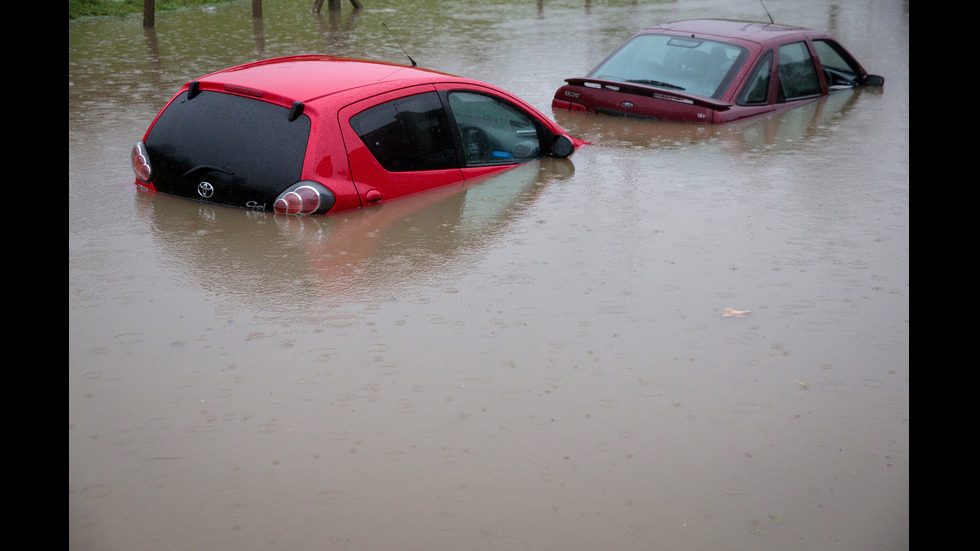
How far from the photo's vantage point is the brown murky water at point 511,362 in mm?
4039

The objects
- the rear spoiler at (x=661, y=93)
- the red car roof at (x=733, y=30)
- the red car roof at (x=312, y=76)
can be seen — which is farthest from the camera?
the red car roof at (x=733, y=30)

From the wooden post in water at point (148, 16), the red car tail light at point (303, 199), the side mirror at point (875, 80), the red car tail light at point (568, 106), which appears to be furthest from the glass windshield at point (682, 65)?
the wooden post in water at point (148, 16)

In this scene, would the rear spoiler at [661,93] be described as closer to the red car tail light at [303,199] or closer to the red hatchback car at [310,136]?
the red hatchback car at [310,136]

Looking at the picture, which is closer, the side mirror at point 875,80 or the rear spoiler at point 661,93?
the rear spoiler at point 661,93

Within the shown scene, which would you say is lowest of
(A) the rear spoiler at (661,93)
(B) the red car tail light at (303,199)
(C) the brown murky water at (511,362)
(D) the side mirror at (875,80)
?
(C) the brown murky water at (511,362)

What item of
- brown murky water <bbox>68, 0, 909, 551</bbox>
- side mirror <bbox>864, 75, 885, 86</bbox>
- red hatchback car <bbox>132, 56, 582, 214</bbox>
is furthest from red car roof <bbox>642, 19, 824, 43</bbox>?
red hatchback car <bbox>132, 56, 582, 214</bbox>

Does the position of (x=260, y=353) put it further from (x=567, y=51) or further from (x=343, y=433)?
(x=567, y=51)

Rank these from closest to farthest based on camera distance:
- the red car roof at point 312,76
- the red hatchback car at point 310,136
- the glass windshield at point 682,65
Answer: the red hatchback car at point 310,136, the red car roof at point 312,76, the glass windshield at point 682,65

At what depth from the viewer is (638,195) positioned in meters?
8.59

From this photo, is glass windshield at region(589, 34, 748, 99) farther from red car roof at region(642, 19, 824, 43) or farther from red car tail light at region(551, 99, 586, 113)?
red car tail light at region(551, 99, 586, 113)

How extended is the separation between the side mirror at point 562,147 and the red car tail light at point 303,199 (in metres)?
2.50

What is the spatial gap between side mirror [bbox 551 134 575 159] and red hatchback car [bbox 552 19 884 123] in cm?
224

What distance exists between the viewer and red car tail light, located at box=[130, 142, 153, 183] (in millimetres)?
7594

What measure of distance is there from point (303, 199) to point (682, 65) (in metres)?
5.53
